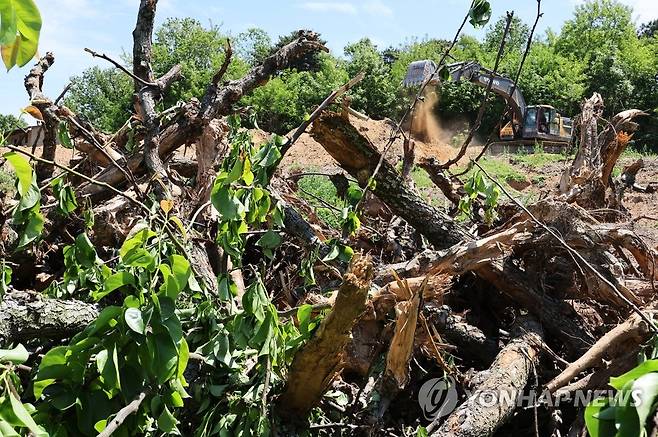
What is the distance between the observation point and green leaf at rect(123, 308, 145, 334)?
1.58 metres

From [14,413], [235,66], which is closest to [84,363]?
[14,413]

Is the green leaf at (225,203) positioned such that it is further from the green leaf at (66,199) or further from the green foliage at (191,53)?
the green foliage at (191,53)

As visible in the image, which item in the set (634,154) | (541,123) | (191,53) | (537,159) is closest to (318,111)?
(537,159)

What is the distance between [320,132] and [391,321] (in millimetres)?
1059

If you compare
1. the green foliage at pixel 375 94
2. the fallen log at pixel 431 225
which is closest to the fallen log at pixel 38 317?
the fallen log at pixel 431 225

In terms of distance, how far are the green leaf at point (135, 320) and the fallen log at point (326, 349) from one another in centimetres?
52

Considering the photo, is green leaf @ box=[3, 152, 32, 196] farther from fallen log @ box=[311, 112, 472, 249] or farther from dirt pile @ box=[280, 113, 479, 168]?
dirt pile @ box=[280, 113, 479, 168]

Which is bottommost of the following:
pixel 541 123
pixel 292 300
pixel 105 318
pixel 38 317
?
pixel 292 300

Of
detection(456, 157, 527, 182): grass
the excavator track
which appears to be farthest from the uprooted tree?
the excavator track

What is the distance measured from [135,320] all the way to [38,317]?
66cm

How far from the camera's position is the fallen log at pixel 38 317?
80.5 inches

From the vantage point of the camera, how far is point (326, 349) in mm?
1962

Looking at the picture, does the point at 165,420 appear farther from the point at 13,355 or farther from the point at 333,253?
the point at 333,253

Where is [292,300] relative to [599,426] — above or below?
below
